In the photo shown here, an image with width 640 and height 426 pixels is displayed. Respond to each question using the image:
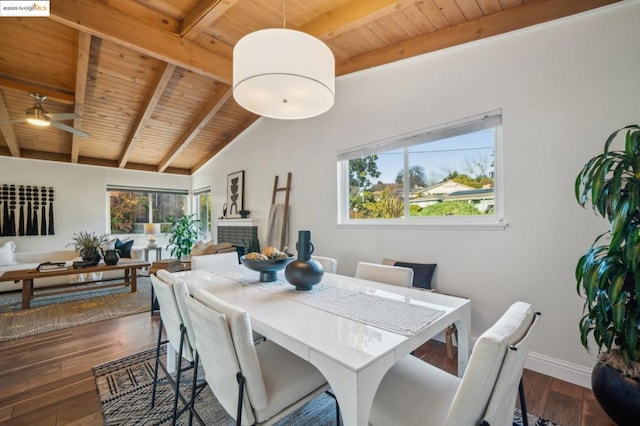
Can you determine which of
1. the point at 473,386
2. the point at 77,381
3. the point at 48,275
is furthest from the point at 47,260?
the point at 473,386

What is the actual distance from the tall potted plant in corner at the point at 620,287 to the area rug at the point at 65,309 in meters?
4.28

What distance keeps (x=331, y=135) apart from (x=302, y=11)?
139cm

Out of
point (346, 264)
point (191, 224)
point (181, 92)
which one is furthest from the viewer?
point (191, 224)

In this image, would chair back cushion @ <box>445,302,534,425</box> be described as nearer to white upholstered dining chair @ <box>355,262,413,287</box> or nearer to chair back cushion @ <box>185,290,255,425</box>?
chair back cushion @ <box>185,290,255,425</box>

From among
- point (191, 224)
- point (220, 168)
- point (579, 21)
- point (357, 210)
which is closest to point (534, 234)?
point (579, 21)

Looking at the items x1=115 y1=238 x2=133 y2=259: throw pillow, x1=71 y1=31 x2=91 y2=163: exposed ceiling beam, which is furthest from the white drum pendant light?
x1=115 y1=238 x2=133 y2=259: throw pillow

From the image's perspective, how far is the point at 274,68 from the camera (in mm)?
1460

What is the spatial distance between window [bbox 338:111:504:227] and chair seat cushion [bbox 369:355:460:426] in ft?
4.97

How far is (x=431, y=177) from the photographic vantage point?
9.09 feet

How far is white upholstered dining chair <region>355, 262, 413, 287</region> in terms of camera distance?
1.90 meters

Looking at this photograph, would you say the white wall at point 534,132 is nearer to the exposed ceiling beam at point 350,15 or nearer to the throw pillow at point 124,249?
the exposed ceiling beam at point 350,15

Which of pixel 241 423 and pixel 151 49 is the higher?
pixel 151 49

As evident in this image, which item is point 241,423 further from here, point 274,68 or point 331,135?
point 331,135

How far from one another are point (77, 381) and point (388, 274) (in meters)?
2.39
